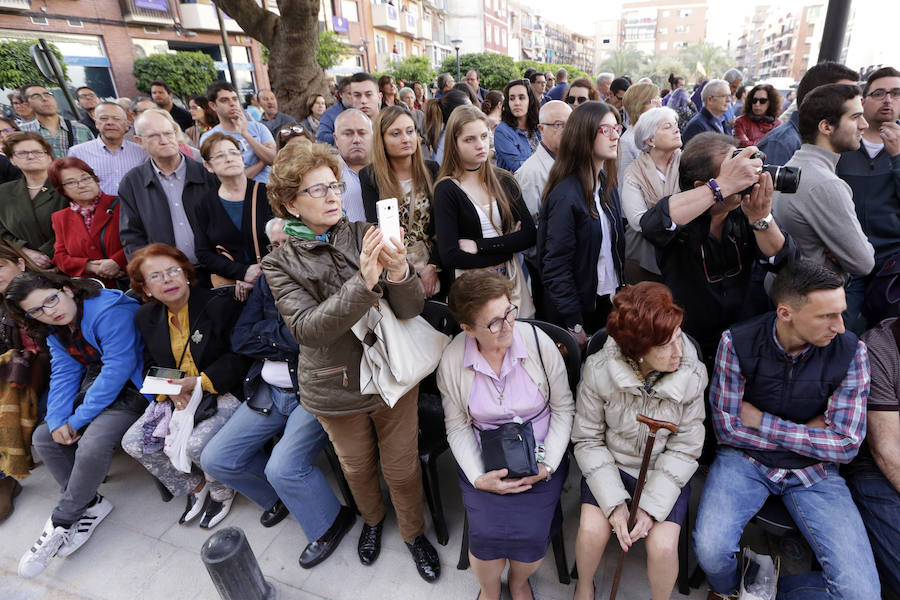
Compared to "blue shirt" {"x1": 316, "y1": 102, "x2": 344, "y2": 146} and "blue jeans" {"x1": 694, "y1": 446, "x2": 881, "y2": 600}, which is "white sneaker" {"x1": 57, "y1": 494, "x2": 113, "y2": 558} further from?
"blue shirt" {"x1": 316, "y1": 102, "x2": 344, "y2": 146}

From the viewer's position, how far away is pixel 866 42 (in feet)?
25.0

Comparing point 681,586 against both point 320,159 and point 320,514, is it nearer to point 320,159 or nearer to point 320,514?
point 320,514

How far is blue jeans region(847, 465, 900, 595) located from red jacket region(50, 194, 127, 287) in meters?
4.41

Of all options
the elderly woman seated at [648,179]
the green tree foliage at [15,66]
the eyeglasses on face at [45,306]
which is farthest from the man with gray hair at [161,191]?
the green tree foliage at [15,66]

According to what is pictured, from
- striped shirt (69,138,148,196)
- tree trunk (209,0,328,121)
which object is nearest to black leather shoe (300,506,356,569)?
striped shirt (69,138,148,196)

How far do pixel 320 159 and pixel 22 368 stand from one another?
2.56 m

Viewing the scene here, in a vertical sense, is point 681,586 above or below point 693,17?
below

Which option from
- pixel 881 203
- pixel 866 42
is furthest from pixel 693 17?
pixel 881 203

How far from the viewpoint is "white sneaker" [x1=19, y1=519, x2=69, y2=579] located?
7.99ft

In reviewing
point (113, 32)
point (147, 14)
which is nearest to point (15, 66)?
point (113, 32)

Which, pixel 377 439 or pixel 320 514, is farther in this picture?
pixel 320 514

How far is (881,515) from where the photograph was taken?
1808mm

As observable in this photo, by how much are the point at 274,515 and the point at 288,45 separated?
7.48 m

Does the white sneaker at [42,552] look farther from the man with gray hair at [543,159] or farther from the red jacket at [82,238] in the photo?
the man with gray hair at [543,159]
